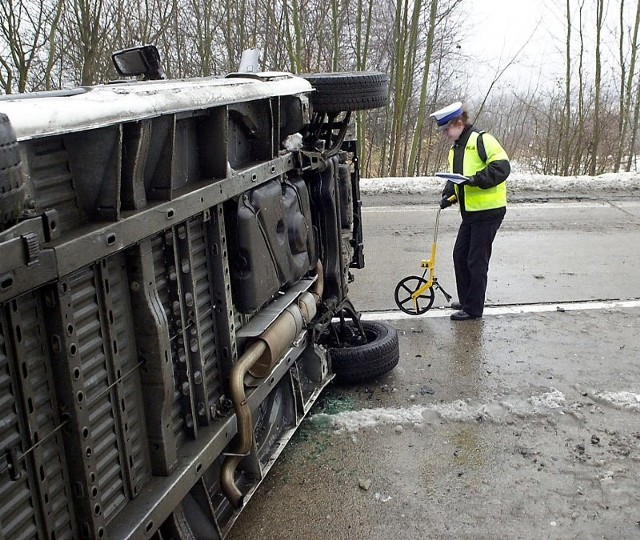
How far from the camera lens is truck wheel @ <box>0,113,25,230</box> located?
190 centimetres

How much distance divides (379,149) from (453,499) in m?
16.0

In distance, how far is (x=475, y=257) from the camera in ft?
21.1

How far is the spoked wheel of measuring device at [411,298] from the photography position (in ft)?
21.9

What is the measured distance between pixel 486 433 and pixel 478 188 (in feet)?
8.11

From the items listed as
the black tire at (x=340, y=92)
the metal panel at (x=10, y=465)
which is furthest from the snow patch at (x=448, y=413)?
the metal panel at (x=10, y=465)

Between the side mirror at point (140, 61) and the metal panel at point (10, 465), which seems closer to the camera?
the metal panel at point (10, 465)

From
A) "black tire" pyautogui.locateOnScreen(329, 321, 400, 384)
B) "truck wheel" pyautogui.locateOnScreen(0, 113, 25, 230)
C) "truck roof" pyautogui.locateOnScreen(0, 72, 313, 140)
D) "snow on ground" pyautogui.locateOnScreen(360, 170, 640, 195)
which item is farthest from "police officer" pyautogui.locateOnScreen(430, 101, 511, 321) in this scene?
"snow on ground" pyautogui.locateOnScreen(360, 170, 640, 195)

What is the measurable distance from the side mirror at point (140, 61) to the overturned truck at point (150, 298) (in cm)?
1

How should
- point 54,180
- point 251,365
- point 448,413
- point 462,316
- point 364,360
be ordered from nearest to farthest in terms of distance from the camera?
point 54,180
point 251,365
point 448,413
point 364,360
point 462,316

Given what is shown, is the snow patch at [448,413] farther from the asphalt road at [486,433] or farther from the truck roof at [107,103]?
the truck roof at [107,103]

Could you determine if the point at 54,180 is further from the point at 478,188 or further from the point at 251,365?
the point at 478,188

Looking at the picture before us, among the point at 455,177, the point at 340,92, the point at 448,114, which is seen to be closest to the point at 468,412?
the point at 455,177

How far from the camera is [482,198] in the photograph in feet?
20.6

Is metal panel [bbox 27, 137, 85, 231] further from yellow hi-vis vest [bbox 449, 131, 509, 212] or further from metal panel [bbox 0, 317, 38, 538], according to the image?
yellow hi-vis vest [bbox 449, 131, 509, 212]
